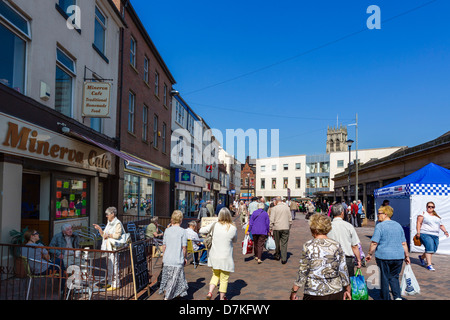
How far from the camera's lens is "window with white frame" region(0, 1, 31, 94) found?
804 centimetres

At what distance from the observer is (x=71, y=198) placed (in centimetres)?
1186

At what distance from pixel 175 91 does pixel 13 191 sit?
1917 cm

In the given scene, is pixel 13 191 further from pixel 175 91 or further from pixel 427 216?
pixel 175 91

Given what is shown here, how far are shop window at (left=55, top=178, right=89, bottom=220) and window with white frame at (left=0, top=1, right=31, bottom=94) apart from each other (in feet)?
11.2

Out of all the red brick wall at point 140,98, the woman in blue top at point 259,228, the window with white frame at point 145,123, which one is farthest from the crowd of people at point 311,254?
the window with white frame at point 145,123

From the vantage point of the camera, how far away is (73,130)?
1120 centimetres

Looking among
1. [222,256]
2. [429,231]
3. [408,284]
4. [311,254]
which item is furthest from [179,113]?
[311,254]

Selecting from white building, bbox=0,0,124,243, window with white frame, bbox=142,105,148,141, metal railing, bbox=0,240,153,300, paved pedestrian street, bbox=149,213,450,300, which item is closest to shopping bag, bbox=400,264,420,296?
paved pedestrian street, bbox=149,213,450,300

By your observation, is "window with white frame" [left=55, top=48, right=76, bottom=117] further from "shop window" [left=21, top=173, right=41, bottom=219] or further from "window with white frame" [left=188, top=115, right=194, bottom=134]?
"window with white frame" [left=188, top=115, right=194, bottom=134]

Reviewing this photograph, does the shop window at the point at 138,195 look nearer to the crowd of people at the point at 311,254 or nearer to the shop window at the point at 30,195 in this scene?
the shop window at the point at 30,195

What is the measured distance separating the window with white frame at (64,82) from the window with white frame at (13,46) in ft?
5.90

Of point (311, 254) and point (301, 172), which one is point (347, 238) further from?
point (301, 172)

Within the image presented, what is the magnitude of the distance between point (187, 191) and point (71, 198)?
21755 mm
